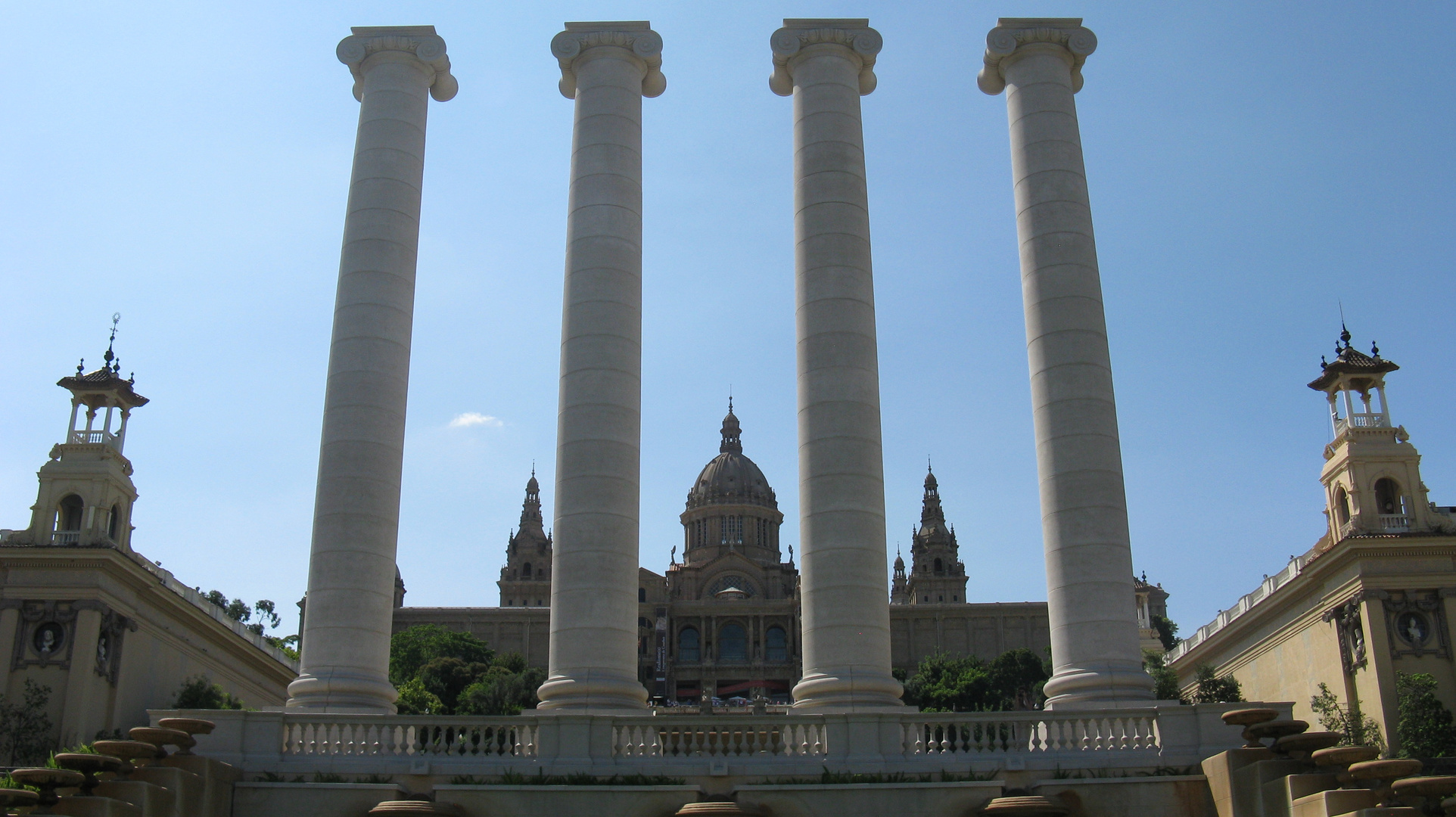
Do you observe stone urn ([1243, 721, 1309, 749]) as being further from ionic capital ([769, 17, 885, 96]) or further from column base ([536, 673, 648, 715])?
ionic capital ([769, 17, 885, 96])

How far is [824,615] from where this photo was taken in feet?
152

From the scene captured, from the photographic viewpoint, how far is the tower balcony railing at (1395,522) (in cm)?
8481

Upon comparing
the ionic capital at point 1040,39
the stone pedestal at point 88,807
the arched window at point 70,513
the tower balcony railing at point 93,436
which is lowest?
the stone pedestal at point 88,807

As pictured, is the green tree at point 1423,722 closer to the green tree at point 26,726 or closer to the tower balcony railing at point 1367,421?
the tower balcony railing at point 1367,421

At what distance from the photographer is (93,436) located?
294 feet

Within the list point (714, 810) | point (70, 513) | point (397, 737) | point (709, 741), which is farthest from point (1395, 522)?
point (70, 513)

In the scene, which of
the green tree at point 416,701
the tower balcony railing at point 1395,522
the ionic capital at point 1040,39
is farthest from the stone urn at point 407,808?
the green tree at point 416,701

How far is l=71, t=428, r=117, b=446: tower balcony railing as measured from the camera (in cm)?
8912

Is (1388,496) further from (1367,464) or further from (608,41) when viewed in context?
(608,41)

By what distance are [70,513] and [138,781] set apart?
58301 millimetres

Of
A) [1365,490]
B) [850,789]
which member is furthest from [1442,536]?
[850,789]

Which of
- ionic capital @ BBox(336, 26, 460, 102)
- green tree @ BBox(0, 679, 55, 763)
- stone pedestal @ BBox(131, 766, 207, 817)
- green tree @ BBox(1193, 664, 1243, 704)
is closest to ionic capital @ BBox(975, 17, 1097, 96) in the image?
ionic capital @ BBox(336, 26, 460, 102)

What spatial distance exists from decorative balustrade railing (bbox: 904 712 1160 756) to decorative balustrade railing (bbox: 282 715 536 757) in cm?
1218

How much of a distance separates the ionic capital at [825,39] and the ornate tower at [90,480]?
5310cm
